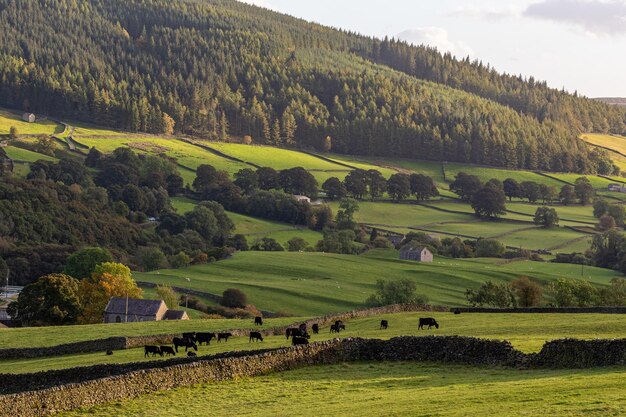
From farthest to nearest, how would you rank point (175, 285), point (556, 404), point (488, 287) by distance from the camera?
point (175, 285)
point (488, 287)
point (556, 404)

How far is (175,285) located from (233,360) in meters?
71.7

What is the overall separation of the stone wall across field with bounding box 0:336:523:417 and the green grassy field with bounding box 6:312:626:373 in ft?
8.05

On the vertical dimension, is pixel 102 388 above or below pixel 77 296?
above

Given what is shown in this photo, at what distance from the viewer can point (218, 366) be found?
136 ft

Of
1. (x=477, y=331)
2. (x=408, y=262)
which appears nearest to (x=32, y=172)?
(x=408, y=262)

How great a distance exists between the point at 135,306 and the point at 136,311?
0.81 m

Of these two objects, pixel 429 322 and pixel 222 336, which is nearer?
pixel 222 336

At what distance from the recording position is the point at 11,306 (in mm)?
103062

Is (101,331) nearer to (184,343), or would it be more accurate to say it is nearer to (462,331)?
(184,343)

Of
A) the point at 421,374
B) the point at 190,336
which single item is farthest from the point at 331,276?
the point at 421,374

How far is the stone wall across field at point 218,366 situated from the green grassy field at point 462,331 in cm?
245

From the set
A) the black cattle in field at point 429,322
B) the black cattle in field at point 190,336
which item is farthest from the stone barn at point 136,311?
the black cattle in field at point 429,322

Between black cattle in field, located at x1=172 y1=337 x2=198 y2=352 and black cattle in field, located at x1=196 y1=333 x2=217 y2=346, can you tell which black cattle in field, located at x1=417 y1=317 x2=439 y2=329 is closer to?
black cattle in field, located at x1=196 y1=333 x2=217 y2=346

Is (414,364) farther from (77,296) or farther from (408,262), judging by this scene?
(408,262)
